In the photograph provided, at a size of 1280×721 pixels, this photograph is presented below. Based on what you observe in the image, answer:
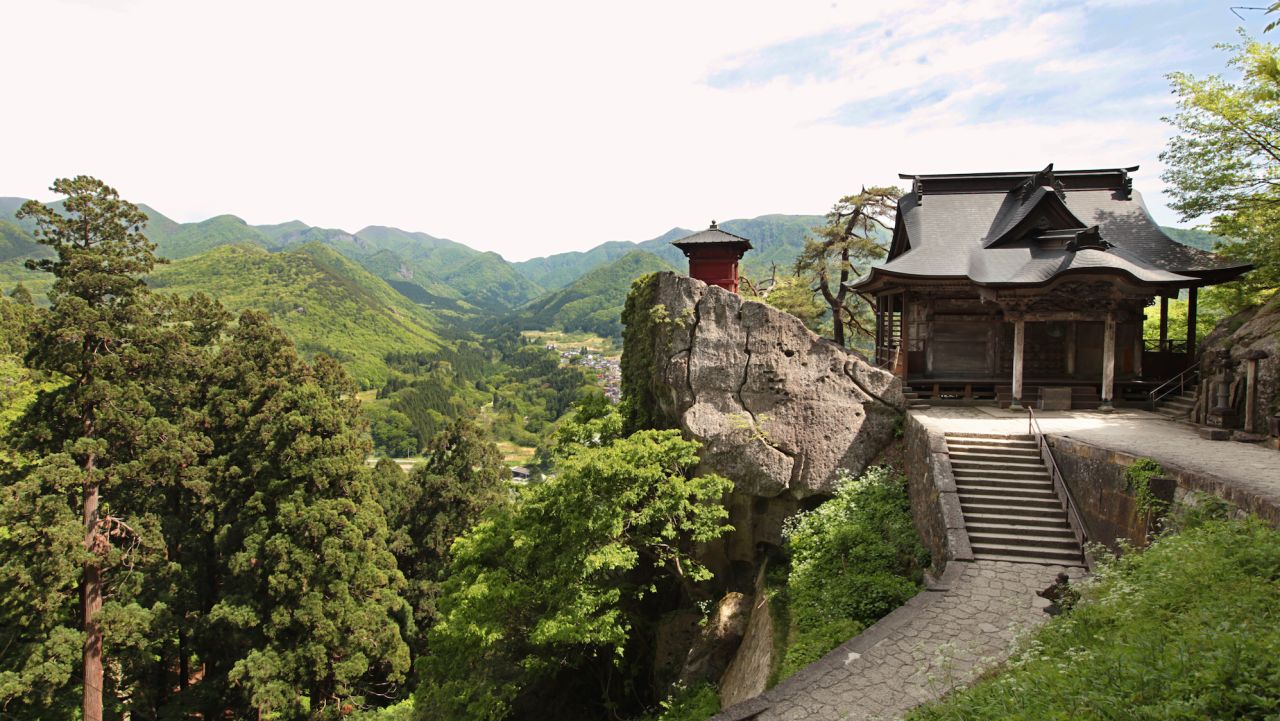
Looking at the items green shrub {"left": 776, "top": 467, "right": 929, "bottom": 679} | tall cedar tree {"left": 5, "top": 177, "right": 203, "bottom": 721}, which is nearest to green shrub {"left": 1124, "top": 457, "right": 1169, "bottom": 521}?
green shrub {"left": 776, "top": 467, "right": 929, "bottom": 679}

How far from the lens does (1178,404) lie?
15.9m

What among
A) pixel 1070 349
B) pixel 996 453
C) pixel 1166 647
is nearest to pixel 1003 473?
pixel 996 453

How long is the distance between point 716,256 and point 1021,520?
11.2 metres

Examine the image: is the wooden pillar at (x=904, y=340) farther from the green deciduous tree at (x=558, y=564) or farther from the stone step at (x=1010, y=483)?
the green deciduous tree at (x=558, y=564)

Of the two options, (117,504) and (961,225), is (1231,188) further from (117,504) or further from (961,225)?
(117,504)

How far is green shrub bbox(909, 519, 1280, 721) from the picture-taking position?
14.3ft

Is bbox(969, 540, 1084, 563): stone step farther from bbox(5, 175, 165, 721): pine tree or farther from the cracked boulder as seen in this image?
bbox(5, 175, 165, 721): pine tree

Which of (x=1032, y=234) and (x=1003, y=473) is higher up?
(x=1032, y=234)

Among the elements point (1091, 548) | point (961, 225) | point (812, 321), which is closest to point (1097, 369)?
point (961, 225)

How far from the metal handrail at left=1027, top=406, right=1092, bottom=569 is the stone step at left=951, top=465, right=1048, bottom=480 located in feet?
0.63

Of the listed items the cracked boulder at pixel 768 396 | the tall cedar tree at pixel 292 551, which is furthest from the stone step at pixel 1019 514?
the tall cedar tree at pixel 292 551

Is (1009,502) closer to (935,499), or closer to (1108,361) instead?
(935,499)

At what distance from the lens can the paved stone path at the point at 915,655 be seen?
23.4 feet

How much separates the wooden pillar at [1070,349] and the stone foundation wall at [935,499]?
8096 millimetres
